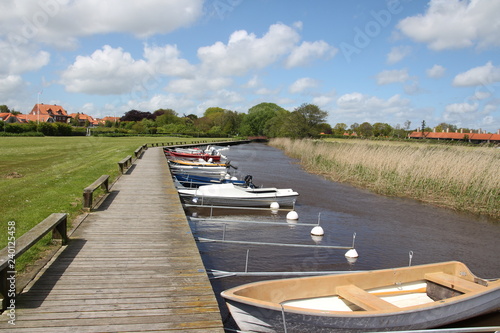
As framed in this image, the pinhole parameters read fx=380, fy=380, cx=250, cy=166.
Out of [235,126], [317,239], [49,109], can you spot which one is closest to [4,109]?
[49,109]

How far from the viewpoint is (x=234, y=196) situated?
15.2 meters

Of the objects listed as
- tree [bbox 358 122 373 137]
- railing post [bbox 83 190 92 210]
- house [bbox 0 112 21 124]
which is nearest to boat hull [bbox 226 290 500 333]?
railing post [bbox 83 190 92 210]

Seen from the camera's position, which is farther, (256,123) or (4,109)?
(4,109)

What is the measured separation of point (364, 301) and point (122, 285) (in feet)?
10.9

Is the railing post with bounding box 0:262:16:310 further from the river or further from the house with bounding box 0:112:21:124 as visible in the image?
the house with bounding box 0:112:21:124

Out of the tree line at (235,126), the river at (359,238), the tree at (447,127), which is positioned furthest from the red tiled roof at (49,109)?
the tree at (447,127)

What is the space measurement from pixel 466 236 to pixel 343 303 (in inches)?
350

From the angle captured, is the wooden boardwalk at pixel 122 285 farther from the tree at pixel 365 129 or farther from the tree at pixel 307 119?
the tree at pixel 365 129

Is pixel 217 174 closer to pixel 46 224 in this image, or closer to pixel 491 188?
pixel 491 188

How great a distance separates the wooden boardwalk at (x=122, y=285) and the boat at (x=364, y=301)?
613 millimetres

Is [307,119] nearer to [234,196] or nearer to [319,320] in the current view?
[234,196]

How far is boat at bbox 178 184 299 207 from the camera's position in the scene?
1491 centimetres

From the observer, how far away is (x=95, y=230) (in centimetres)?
766

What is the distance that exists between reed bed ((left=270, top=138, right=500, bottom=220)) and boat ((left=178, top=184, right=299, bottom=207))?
24.8ft
